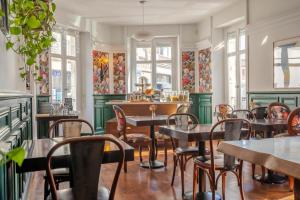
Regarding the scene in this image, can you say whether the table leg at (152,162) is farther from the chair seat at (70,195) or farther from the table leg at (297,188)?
the table leg at (297,188)

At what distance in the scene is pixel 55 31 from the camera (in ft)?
26.5

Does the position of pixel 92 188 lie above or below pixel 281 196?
above

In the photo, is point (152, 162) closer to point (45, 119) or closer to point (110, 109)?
point (45, 119)

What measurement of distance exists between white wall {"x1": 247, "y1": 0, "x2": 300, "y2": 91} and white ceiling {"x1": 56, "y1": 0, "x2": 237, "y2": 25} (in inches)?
39.1

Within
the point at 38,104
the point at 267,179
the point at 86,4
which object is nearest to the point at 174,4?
the point at 86,4

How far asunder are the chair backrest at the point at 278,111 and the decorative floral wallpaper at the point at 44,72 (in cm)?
486

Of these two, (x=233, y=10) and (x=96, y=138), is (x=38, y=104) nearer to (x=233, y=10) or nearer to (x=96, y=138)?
(x=233, y=10)

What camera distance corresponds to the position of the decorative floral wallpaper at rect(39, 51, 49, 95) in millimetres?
7484

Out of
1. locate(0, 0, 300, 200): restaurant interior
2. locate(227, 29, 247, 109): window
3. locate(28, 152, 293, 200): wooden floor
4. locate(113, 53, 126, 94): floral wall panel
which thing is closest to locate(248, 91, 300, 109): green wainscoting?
locate(0, 0, 300, 200): restaurant interior

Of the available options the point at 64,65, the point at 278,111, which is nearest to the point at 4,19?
the point at 278,111

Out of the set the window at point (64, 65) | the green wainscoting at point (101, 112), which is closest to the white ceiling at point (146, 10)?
the window at point (64, 65)

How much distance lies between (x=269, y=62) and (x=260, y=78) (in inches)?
17.4

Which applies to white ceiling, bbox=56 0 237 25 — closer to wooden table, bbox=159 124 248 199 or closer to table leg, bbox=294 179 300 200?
wooden table, bbox=159 124 248 199

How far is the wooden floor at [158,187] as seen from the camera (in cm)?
374
